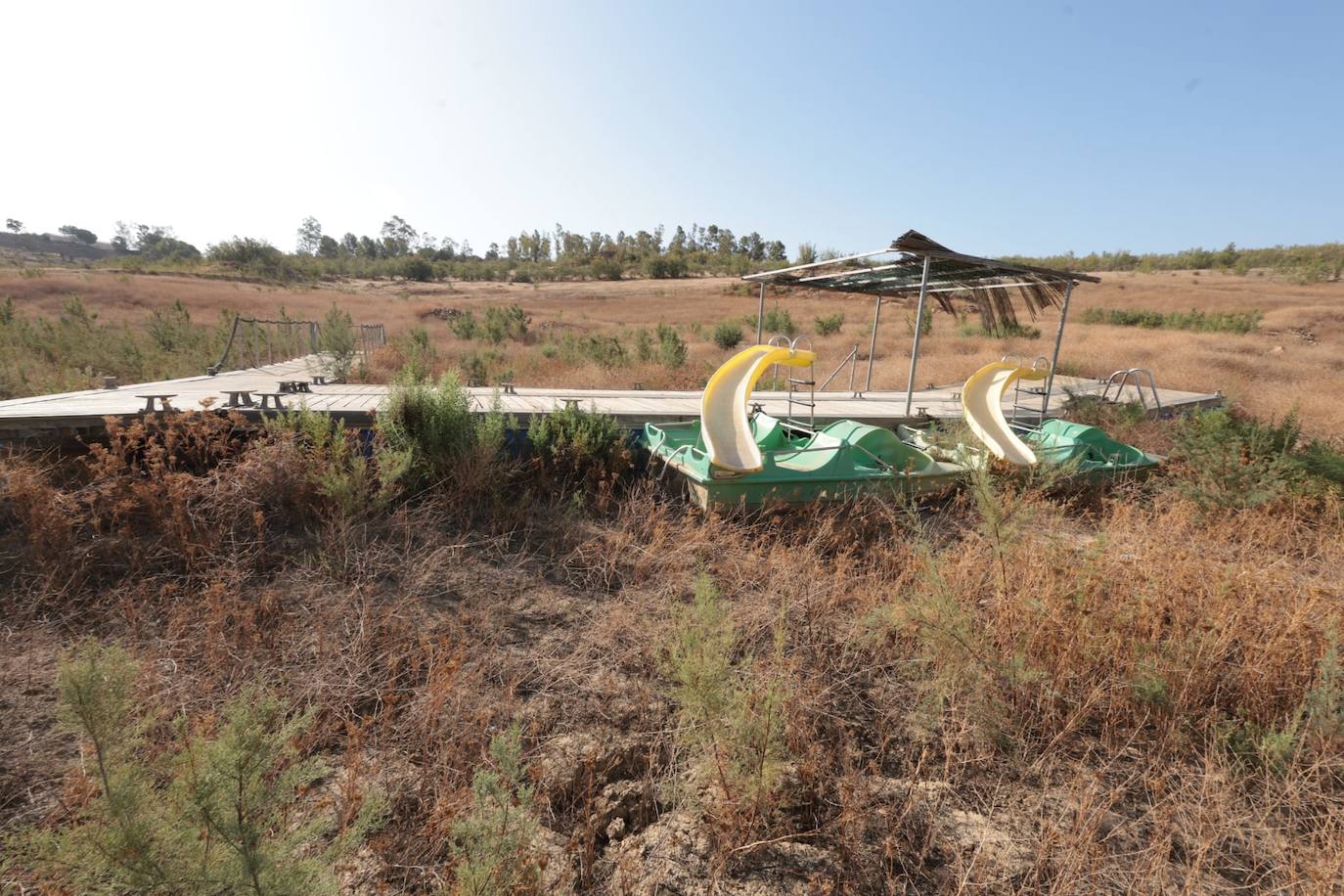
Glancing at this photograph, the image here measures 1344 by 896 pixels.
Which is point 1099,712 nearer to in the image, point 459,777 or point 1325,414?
point 459,777

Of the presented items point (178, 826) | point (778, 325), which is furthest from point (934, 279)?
point (778, 325)

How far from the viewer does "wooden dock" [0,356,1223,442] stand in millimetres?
5477

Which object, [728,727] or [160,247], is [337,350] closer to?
[728,727]

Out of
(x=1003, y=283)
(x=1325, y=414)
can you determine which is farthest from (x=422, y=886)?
(x=1325, y=414)

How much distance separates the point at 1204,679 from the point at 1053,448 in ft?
12.5

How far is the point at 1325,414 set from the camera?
34.6 ft

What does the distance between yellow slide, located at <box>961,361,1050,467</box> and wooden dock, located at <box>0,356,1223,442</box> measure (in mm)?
973

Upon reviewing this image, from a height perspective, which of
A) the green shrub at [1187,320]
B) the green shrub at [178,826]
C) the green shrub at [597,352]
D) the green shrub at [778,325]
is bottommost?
the green shrub at [178,826]

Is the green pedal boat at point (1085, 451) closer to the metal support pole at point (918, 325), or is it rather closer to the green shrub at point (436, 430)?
the metal support pole at point (918, 325)

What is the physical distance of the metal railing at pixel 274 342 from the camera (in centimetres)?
1052

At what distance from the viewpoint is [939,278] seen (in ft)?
29.9

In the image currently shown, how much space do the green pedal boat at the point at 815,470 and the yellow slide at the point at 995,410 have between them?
69cm

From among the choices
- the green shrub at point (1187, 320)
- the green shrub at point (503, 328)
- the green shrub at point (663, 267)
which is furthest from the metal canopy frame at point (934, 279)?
the green shrub at point (663, 267)

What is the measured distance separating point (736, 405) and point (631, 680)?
3.28m
